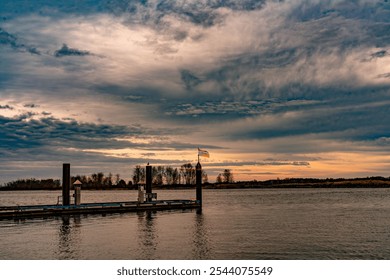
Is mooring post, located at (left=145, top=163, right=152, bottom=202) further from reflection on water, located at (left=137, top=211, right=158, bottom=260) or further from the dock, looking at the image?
reflection on water, located at (left=137, top=211, right=158, bottom=260)

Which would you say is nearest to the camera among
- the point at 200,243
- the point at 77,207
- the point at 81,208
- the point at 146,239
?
the point at 200,243

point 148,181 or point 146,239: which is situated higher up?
point 148,181

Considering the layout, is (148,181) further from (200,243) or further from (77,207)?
(200,243)

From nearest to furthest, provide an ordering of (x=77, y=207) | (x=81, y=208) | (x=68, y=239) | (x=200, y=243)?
(x=200, y=243) < (x=68, y=239) < (x=77, y=207) < (x=81, y=208)

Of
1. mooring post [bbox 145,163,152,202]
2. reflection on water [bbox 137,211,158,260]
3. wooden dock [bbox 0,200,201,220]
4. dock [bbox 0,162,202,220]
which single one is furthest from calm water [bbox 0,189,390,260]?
mooring post [bbox 145,163,152,202]

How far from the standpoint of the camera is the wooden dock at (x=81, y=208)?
53.4 m

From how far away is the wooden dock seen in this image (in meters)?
53.4

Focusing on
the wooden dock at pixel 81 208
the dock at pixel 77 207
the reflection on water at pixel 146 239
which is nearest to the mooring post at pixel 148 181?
the dock at pixel 77 207

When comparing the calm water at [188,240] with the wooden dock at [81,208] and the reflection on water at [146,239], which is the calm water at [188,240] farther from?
the wooden dock at [81,208]

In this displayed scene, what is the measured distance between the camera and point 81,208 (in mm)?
60125

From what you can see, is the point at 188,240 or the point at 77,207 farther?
the point at 77,207

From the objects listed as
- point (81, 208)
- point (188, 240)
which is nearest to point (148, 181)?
point (81, 208)
